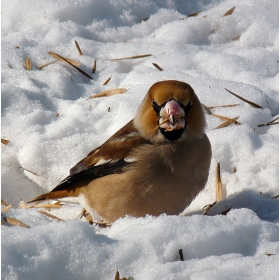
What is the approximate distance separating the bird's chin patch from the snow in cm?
68

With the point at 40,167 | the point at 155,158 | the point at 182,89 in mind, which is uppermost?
the point at 182,89

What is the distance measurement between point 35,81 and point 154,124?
6.23 feet

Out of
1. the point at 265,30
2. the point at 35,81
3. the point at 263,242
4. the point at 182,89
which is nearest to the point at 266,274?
the point at 263,242

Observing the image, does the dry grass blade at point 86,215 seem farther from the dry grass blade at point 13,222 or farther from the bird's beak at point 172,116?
the bird's beak at point 172,116

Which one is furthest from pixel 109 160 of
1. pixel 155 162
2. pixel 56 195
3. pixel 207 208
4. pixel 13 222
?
pixel 13 222

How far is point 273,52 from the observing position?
21.0 feet

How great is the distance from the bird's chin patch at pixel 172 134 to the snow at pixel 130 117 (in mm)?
681

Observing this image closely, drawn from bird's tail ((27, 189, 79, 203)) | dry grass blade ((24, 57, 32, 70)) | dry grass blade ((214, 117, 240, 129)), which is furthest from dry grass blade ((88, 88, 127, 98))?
bird's tail ((27, 189, 79, 203))

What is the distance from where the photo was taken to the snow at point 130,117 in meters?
3.18

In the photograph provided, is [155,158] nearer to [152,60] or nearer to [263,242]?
[263,242]

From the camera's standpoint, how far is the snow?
10.4 ft

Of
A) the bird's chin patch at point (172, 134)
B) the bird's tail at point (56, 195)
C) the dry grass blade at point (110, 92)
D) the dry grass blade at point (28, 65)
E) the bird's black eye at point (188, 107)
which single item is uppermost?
the bird's black eye at point (188, 107)

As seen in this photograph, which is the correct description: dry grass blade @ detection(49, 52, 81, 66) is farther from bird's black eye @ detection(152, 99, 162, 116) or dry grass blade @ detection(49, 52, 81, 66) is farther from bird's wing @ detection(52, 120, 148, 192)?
bird's black eye @ detection(152, 99, 162, 116)

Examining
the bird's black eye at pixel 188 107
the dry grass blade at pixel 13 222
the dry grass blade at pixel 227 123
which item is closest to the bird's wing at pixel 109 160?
the bird's black eye at pixel 188 107
